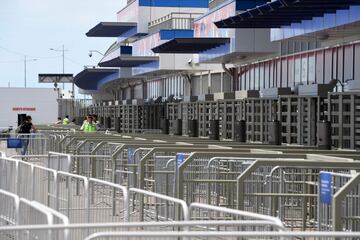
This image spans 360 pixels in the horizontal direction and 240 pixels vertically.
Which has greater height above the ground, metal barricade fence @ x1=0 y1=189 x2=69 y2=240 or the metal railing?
the metal railing

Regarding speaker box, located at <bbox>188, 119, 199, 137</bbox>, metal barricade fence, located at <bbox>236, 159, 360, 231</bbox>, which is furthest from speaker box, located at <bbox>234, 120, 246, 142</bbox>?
metal barricade fence, located at <bbox>236, 159, 360, 231</bbox>

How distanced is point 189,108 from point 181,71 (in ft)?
30.4

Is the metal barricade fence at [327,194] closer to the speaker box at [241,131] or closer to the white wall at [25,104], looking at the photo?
the speaker box at [241,131]

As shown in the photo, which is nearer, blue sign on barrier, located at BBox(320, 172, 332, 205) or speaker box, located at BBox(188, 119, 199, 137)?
blue sign on barrier, located at BBox(320, 172, 332, 205)

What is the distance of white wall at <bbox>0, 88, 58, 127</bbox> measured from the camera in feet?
193

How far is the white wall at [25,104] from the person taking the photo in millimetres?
58688

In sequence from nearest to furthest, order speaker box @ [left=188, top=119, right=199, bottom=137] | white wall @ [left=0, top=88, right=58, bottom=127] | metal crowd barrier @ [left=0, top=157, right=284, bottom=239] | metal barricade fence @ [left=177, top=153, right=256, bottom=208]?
1. metal crowd barrier @ [left=0, top=157, right=284, bottom=239]
2. metal barricade fence @ [left=177, top=153, right=256, bottom=208]
3. speaker box @ [left=188, top=119, right=199, bottom=137]
4. white wall @ [left=0, top=88, right=58, bottom=127]

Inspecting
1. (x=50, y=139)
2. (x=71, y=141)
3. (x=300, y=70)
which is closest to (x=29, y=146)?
(x=50, y=139)

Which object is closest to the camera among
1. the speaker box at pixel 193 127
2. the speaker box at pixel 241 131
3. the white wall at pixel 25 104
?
the speaker box at pixel 241 131

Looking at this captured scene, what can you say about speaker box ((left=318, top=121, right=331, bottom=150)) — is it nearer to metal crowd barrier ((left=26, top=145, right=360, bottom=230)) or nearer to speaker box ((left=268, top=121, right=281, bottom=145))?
speaker box ((left=268, top=121, right=281, bottom=145))

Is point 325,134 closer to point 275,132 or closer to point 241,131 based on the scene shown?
point 275,132

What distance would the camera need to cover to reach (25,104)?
59.1 metres

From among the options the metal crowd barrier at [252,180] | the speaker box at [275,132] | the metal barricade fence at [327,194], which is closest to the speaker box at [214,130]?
the speaker box at [275,132]

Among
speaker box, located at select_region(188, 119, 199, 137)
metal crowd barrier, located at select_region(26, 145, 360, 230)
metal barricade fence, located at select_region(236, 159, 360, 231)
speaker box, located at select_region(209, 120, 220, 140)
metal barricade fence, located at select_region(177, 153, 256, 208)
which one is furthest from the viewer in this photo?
speaker box, located at select_region(188, 119, 199, 137)
